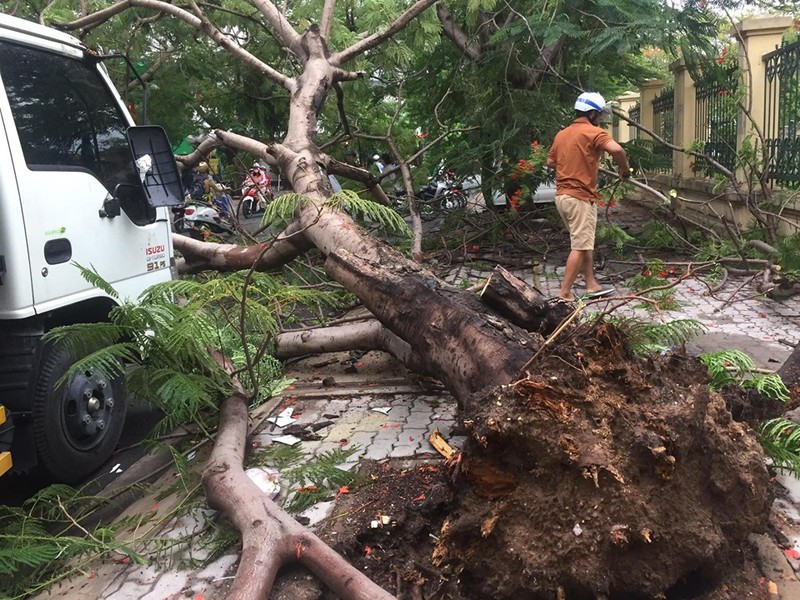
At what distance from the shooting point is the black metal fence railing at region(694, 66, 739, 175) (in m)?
8.27

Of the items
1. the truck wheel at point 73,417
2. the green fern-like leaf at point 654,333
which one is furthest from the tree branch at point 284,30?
the green fern-like leaf at point 654,333

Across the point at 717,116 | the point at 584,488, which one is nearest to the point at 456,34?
the point at 717,116

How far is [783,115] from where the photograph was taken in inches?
303

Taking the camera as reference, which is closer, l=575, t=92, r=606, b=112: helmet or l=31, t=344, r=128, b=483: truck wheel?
l=31, t=344, r=128, b=483: truck wheel

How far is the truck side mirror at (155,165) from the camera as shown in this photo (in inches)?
167

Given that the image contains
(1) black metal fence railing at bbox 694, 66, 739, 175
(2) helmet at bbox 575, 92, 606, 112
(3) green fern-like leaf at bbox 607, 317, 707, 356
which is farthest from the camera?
(1) black metal fence railing at bbox 694, 66, 739, 175

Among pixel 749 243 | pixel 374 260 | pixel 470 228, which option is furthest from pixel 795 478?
pixel 470 228

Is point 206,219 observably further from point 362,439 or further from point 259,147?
point 362,439

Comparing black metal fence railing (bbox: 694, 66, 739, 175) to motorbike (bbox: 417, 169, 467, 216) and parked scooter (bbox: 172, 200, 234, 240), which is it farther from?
parked scooter (bbox: 172, 200, 234, 240)

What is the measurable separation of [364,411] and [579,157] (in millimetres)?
3266

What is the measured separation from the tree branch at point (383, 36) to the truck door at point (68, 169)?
288cm

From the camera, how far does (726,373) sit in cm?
349

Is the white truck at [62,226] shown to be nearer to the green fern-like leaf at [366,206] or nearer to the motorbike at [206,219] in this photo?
the green fern-like leaf at [366,206]

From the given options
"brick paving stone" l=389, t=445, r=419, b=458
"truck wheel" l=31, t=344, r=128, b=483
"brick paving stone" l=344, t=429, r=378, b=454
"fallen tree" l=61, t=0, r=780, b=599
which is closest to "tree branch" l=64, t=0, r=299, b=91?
"truck wheel" l=31, t=344, r=128, b=483
